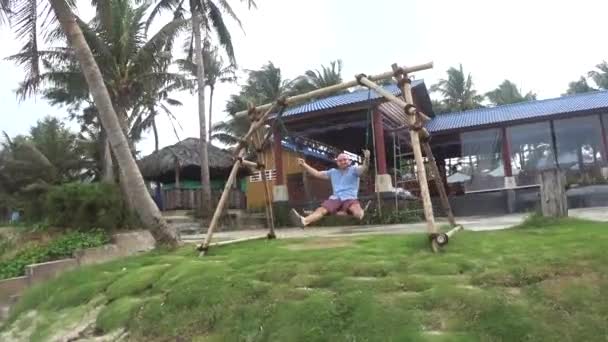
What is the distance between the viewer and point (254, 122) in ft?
27.7

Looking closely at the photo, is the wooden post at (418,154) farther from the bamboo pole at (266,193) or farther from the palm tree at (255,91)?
the palm tree at (255,91)

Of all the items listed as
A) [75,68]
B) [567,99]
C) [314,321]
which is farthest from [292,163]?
[314,321]

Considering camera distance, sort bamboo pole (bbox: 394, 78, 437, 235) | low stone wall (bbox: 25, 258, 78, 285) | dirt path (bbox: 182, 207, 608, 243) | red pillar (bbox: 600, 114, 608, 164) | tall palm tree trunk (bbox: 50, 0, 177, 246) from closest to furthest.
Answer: bamboo pole (bbox: 394, 78, 437, 235) → tall palm tree trunk (bbox: 50, 0, 177, 246) → low stone wall (bbox: 25, 258, 78, 285) → dirt path (bbox: 182, 207, 608, 243) → red pillar (bbox: 600, 114, 608, 164)

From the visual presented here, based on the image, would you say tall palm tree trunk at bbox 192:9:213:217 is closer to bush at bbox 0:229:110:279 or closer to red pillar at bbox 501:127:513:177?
bush at bbox 0:229:110:279

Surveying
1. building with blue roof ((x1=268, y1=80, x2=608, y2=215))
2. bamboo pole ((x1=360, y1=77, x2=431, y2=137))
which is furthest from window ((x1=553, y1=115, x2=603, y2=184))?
bamboo pole ((x1=360, y1=77, x2=431, y2=137))

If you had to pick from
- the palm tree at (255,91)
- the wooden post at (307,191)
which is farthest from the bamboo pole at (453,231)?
the palm tree at (255,91)

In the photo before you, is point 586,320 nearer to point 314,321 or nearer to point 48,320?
point 314,321

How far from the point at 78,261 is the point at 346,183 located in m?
5.45

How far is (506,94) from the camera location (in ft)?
139

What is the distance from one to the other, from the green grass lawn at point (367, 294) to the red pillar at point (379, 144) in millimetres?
10999

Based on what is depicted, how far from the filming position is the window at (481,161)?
19.9 m

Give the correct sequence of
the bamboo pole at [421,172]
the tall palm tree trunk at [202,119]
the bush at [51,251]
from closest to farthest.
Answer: the bamboo pole at [421,172]
the bush at [51,251]
the tall palm tree trunk at [202,119]

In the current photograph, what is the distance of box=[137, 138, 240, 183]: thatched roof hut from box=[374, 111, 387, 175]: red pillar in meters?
9.21

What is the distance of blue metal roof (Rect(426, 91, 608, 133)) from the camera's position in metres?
19.6
